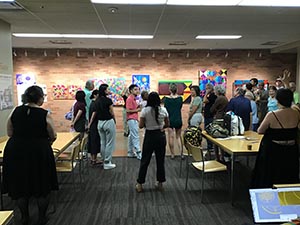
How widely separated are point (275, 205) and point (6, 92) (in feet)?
15.6

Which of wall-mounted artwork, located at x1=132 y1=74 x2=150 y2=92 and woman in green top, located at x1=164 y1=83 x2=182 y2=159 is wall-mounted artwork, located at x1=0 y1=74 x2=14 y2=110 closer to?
woman in green top, located at x1=164 y1=83 x2=182 y2=159

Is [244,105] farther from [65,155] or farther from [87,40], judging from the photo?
[87,40]

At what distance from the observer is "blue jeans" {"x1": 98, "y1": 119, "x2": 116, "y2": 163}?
206 inches

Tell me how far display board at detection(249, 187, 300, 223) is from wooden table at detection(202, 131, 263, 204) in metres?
1.51

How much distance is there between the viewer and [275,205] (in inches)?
75.4

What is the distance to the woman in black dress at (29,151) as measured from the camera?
292cm

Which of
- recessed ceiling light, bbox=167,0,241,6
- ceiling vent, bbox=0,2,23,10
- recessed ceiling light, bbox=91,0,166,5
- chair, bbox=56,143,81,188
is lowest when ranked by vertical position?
chair, bbox=56,143,81,188

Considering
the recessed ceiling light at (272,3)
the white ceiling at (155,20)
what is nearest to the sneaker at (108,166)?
the white ceiling at (155,20)

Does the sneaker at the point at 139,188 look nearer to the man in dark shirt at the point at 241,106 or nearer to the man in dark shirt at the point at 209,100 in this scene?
the man in dark shirt at the point at 209,100

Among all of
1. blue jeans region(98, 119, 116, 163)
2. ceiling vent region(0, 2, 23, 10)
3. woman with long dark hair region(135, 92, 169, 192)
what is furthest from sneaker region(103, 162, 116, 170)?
ceiling vent region(0, 2, 23, 10)

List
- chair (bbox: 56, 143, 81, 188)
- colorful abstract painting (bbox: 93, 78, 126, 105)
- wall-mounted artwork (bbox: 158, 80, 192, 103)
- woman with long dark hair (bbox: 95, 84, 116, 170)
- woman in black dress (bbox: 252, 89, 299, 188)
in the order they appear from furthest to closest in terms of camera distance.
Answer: wall-mounted artwork (bbox: 158, 80, 192, 103), colorful abstract painting (bbox: 93, 78, 126, 105), woman with long dark hair (bbox: 95, 84, 116, 170), chair (bbox: 56, 143, 81, 188), woman in black dress (bbox: 252, 89, 299, 188)

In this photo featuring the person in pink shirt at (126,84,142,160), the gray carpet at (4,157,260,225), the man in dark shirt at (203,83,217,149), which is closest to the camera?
the gray carpet at (4,157,260,225)

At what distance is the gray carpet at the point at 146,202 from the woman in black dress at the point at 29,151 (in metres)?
0.56

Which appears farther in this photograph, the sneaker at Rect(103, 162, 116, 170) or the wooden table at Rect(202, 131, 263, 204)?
the sneaker at Rect(103, 162, 116, 170)
